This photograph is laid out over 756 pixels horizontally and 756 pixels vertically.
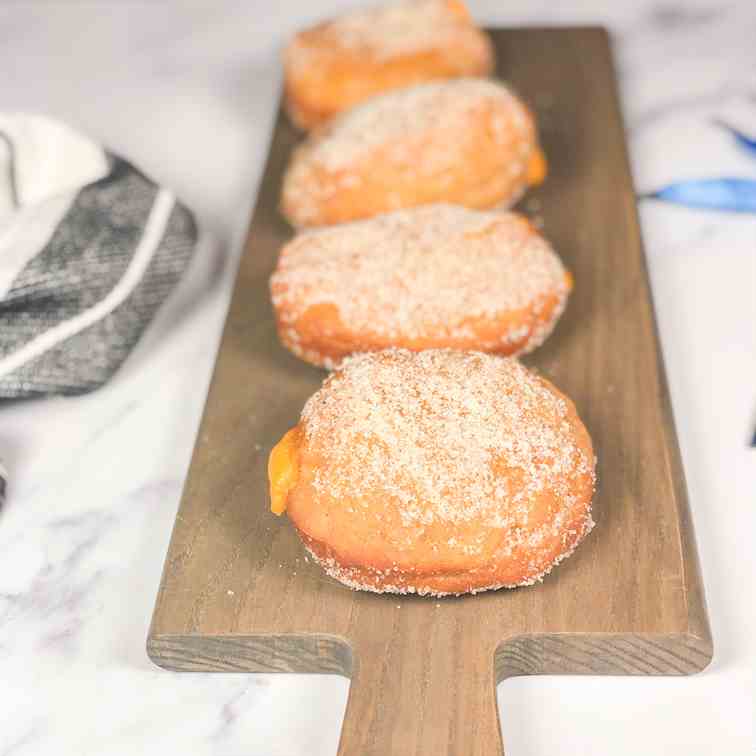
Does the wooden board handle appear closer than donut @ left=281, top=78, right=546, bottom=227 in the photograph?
Yes

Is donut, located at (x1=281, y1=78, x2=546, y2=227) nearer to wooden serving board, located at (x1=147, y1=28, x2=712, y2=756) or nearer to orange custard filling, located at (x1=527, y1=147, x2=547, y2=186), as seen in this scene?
orange custard filling, located at (x1=527, y1=147, x2=547, y2=186)

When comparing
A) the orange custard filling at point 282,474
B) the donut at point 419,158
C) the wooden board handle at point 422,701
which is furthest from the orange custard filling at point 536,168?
the wooden board handle at point 422,701

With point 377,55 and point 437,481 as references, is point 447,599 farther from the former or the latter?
point 377,55

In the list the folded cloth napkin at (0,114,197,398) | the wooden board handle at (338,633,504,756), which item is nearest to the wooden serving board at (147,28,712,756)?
the wooden board handle at (338,633,504,756)

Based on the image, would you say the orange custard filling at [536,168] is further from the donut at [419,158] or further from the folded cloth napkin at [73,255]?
the folded cloth napkin at [73,255]

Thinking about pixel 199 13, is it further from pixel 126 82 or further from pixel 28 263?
pixel 28 263

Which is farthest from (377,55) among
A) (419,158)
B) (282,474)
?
(282,474)
